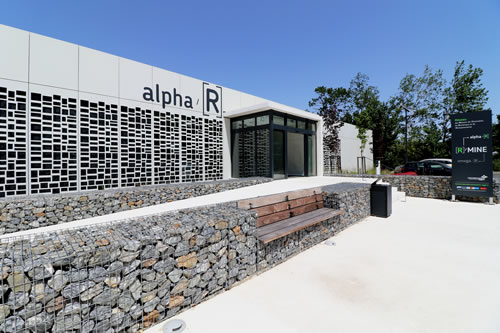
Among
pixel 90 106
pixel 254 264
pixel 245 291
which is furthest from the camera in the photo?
pixel 90 106

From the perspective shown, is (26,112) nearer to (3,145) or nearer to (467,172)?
(3,145)

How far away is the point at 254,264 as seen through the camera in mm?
3311

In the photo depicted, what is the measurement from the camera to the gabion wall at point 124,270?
169 centimetres

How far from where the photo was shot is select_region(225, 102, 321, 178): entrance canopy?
10915 mm

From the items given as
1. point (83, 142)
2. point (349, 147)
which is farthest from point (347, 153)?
point (83, 142)

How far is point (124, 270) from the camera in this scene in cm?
210

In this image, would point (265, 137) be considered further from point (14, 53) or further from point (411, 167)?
point (411, 167)

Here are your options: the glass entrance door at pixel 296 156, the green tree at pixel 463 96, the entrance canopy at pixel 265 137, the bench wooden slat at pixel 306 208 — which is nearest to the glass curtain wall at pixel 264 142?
the entrance canopy at pixel 265 137

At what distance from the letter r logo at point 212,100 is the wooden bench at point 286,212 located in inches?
303

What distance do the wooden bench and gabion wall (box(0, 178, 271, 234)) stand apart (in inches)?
157

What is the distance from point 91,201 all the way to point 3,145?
331 centimetres

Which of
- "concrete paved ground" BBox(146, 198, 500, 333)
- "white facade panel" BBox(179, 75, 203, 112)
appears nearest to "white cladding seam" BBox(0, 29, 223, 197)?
"white facade panel" BBox(179, 75, 203, 112)

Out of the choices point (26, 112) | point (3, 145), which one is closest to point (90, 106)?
point (26, 112)

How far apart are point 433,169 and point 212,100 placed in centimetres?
1270
